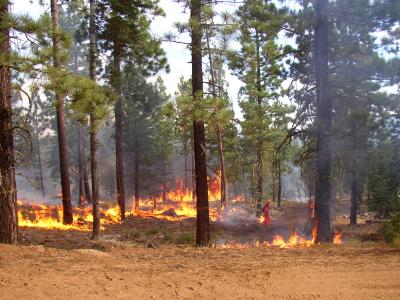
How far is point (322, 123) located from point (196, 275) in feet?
25.0

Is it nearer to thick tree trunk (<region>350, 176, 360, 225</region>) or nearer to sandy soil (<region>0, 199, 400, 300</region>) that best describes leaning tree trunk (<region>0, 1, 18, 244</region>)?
sandy soil (<region>0, 199, 400, 300</region>)

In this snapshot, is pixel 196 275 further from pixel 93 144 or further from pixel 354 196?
pixel 354 196

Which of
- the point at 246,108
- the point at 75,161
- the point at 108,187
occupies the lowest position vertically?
the point at 108,187

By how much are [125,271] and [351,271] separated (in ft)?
13.1

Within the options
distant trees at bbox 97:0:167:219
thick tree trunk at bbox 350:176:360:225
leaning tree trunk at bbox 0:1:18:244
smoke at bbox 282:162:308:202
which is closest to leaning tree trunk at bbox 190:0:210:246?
distant trees at bbox 97:0:167:219

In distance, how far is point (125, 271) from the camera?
6988mm

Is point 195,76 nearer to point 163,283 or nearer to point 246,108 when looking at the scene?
point 163,283

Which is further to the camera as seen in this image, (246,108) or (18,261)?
(246,108)

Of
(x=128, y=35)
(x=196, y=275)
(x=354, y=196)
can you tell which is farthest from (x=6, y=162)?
(x=354, y=196)

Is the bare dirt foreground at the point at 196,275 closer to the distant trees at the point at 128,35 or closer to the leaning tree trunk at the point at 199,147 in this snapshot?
the leaning tree trunk at the point at 199,147

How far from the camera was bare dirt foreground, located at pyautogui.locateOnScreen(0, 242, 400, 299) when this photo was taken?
19.7 ft

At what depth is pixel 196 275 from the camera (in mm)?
6914

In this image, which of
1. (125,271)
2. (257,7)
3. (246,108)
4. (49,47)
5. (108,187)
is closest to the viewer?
(125,271)

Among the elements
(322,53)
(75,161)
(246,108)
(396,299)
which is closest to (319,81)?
(322,53)
